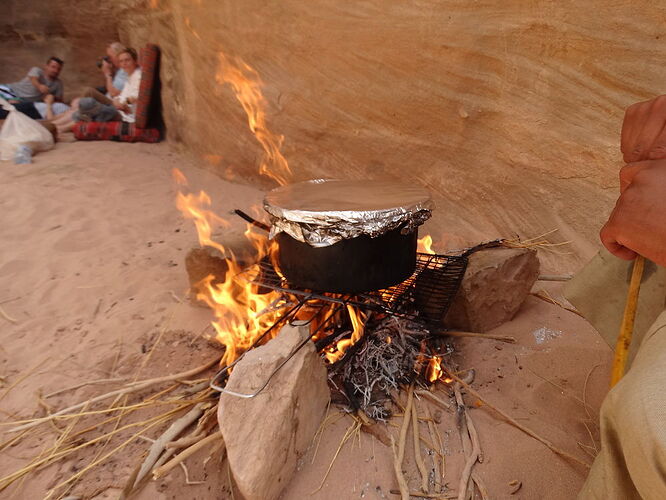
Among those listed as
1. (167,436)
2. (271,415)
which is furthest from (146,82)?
(271,415)

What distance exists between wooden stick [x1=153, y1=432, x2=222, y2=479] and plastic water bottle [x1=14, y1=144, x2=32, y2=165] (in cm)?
469

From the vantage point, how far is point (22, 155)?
4883 mm

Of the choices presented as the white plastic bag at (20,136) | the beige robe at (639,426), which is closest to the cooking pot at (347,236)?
the beige robe at (639,426)

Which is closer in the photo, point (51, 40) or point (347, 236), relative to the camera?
point (347, 236)

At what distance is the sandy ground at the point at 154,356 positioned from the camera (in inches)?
61.1

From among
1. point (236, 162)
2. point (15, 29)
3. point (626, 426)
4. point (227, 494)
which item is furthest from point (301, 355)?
→ point (15, 29)

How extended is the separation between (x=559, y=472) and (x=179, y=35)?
5.24 m

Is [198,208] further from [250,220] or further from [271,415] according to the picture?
[271,415]

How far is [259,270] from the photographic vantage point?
2398mm

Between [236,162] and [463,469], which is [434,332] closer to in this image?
[463,469]

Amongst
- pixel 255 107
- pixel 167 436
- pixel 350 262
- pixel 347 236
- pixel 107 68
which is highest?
pixel 347 236

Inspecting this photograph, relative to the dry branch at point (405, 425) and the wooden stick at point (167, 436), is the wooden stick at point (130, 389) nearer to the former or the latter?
the wooden stick at point (167, 436)

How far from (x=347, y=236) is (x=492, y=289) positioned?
919mm

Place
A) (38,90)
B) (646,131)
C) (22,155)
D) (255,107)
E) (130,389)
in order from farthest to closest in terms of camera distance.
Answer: (38,90), (22,155), (255,107), (130,389), (646,131)
